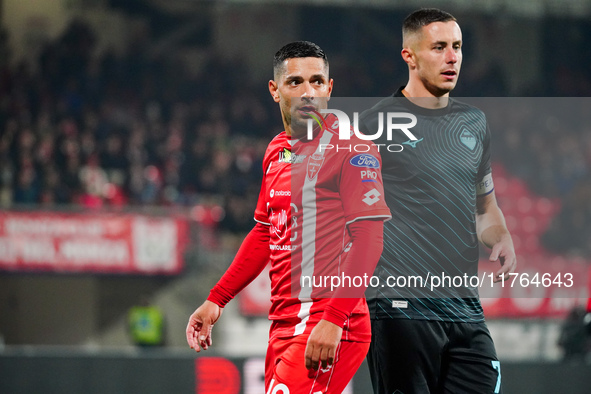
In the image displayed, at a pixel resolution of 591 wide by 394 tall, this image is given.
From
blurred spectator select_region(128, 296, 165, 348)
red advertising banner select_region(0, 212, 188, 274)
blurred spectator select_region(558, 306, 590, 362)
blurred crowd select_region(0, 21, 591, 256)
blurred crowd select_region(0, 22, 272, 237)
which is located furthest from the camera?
blurred crowd select_region(0, 22, 272, 237)

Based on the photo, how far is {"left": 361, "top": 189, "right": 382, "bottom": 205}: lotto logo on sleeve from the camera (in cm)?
280

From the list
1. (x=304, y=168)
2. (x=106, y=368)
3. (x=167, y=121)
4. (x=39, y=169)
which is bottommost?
(x=106, y=368)

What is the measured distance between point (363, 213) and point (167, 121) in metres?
10.7

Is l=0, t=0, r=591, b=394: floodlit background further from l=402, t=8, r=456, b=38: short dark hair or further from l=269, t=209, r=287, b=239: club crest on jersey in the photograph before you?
l=402, t=8, r=456, b=38: short dark hair

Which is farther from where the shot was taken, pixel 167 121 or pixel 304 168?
pixel 167 121

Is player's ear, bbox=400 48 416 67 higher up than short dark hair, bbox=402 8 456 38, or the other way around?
short dark hair, bbox=402 8 456 38

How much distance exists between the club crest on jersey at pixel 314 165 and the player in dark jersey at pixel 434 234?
1.12 feet

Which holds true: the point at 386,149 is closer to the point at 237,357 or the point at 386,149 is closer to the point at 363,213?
the point at 363,213

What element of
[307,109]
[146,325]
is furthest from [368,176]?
[146,325]

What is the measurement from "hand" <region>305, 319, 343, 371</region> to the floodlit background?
4.86 meters

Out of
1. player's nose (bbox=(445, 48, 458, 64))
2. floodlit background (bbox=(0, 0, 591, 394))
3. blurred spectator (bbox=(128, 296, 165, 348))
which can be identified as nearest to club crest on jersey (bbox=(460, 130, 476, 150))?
player's nose (bbox=(445, 48, 458, 64))

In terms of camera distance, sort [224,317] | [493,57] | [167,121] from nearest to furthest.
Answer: [224,317]
[167,121]
[493,57]

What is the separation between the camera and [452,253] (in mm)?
3244

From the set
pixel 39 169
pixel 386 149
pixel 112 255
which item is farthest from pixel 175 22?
pixel 386 149
